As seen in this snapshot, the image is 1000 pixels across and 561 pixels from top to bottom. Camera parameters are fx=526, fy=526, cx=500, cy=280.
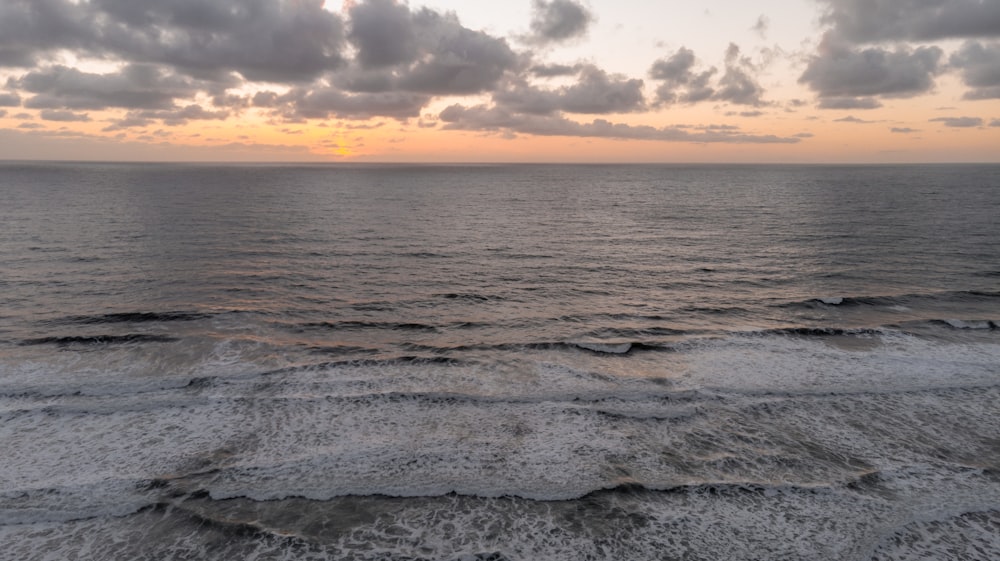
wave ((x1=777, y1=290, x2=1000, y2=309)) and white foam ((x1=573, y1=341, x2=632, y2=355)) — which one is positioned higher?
wave ((x1=777, y1=290, x2=1000, y2=309))

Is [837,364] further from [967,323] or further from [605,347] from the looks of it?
[967,323]

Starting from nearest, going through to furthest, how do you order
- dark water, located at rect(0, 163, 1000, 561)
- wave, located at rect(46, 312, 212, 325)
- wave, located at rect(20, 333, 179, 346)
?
1. dark water, located at rect(0, 163, 1000, 561)
2. wave, located at rect(20, 333, 179, 346)
3. wave, located at rect(46, 312, 212, 325)

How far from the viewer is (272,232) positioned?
169 feet

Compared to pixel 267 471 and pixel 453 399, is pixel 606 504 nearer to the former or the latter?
pixel 453 399

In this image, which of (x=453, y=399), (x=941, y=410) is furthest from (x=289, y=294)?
(x=941, y=410)

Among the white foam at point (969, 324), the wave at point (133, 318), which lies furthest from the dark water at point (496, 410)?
the wave at point (133, 318)

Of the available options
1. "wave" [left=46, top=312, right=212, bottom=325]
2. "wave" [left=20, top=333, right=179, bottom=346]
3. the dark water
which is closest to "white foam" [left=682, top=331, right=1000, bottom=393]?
the dark water

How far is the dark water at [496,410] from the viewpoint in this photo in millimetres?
11516

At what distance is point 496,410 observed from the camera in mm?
16641

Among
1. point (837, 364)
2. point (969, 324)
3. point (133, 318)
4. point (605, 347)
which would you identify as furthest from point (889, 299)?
point (133, 318)

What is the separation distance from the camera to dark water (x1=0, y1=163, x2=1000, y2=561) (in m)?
11.5

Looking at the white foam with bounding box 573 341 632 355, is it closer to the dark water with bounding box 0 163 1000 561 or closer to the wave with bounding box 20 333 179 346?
the dark water with bounding box 0 163 1000 561

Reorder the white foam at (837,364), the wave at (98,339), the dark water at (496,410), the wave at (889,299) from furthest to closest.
Answer: the wave at (889,299)
the wave at (98,339)
the white foam at (837,364)
the dark water at (496,410)

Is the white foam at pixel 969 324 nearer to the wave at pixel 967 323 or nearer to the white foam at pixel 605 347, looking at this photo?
the wave at pixel 967 323
